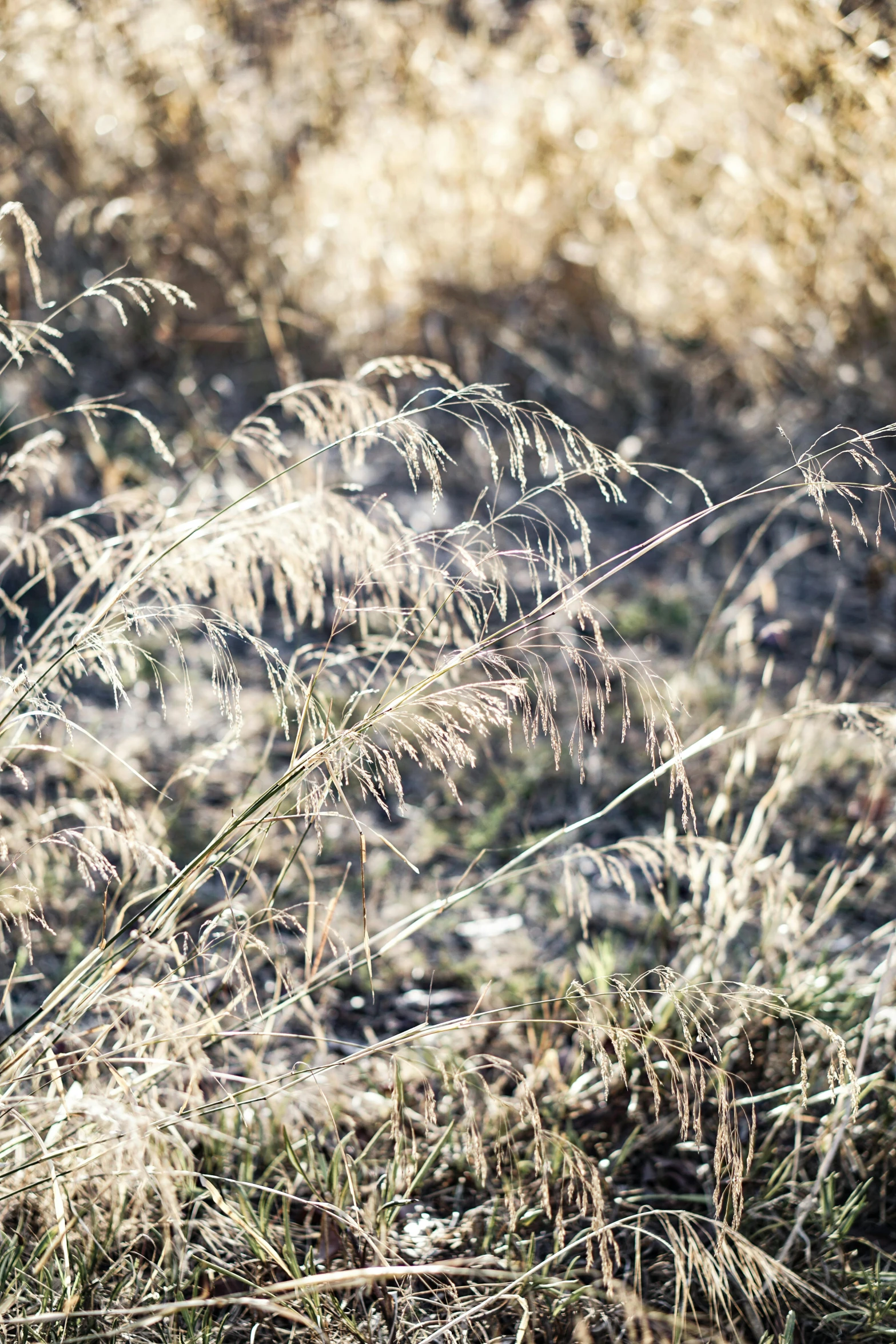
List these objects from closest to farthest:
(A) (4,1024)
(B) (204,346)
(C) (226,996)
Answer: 1. (A) (4,1024)
2. (C) (226,996)
3. (B) (204,346)

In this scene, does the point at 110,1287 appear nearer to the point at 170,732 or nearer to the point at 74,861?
the point at 74,861

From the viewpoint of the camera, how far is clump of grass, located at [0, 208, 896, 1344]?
1.23 metres

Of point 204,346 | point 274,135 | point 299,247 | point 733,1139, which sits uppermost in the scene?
point 274,135

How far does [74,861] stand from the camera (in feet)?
7.41

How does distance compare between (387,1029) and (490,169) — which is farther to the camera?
(490,169)

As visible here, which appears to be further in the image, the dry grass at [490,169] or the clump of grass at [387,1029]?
the dry grass at [490,169]

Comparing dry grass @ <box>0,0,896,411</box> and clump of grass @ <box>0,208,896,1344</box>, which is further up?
dry grass @ <box>0,0,896,411</box>

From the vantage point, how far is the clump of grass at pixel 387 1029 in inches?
48.4

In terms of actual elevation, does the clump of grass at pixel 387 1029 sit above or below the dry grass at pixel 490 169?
below

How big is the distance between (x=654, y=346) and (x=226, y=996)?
339 cm

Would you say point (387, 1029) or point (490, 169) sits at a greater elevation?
point (490, 169)

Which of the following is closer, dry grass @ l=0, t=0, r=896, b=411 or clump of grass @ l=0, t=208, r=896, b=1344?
clump of grass @ l=0, t=208, r=896, b=1344

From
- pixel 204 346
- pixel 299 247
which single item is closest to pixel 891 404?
pixel 299 247

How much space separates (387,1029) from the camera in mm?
1964
